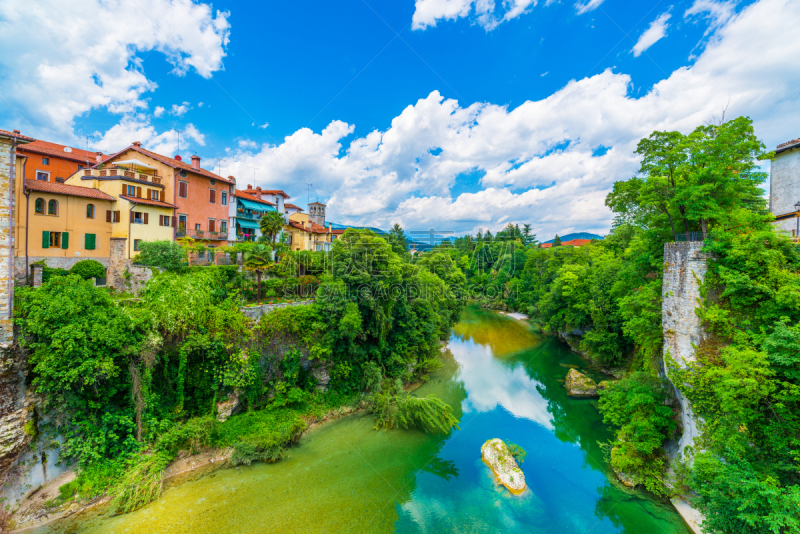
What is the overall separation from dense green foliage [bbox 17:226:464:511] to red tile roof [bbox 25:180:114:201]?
17.4ft

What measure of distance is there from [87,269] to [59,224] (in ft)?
12.2

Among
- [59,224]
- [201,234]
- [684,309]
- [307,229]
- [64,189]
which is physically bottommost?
[684,309]

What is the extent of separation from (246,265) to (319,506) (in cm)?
1416

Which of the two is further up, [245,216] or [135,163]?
[135,163]

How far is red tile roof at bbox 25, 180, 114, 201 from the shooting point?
16625 mm

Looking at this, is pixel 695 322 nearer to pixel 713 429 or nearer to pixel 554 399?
pixel 713 429

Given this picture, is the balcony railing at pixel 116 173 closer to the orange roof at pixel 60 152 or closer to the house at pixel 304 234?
the orange roof at pixel 60 152

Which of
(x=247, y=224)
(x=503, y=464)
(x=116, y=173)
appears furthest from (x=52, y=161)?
(x=503, y=464)

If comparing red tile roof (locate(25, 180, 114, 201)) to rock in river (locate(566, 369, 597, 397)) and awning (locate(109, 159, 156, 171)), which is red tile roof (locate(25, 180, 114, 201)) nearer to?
awning (locate(109, 159, 156, 171))

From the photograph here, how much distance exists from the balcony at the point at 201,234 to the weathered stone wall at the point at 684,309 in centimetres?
2998

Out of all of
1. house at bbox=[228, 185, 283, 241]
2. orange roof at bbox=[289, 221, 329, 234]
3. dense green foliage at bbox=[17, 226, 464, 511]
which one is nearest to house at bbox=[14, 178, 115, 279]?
dense green foliage at bbox=[17, 226, 464, 511]

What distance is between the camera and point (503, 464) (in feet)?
44.7

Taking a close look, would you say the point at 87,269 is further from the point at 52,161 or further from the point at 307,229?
the point at 307,229

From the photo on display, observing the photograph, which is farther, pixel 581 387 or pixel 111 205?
pixel 581 387
